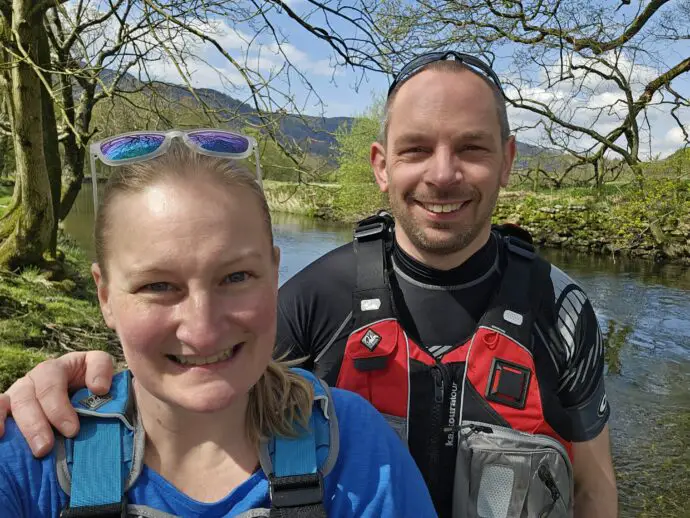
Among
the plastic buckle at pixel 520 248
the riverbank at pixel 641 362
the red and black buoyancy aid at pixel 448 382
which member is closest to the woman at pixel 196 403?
the red and black buoyancy aid at pixel 448 382

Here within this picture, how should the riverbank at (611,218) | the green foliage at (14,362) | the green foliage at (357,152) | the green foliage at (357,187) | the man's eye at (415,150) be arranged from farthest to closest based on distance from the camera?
the green foliage at (357,152) → the green foliage at (357,187) → the riverbank at (611,218) → the green foliage at (14,362) → the man's eye at (415,150)

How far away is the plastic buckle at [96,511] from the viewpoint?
115 centimetres

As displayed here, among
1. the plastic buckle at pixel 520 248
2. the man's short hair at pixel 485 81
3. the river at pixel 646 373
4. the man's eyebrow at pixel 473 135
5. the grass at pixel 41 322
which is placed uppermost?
the man's short hair at pixel 485 81

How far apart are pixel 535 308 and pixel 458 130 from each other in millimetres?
703

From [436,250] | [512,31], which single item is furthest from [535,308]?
[512,31]

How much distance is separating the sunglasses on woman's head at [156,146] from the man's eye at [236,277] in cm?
29

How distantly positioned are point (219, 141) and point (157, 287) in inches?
17.3

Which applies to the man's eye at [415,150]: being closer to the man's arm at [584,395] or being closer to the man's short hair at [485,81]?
the man's short hair at [485,81]

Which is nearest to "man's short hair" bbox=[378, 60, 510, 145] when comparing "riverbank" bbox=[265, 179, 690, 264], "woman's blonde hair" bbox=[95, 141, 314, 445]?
"woman's blonde hair" bbox=[95, 141, 314, 445]

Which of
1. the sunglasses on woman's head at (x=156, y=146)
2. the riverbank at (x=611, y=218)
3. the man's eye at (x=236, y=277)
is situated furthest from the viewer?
the riverbank at (x=611, y=218)

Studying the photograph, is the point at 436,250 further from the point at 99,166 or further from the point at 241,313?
the point at 99,166

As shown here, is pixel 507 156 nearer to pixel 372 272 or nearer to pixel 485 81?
pixel 485 81

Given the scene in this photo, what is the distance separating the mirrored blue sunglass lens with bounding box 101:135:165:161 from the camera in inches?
53.7

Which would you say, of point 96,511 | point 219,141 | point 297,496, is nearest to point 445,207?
point 219,141
